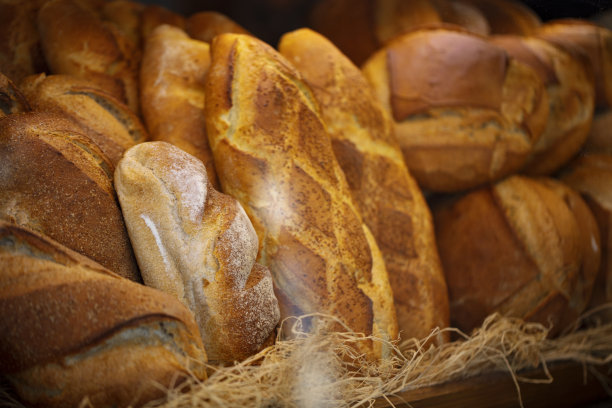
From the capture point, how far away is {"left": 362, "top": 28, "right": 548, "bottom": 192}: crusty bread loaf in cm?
133

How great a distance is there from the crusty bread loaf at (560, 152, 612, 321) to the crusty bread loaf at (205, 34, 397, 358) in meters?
0.78

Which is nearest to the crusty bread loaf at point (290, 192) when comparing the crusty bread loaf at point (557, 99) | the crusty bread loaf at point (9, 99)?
the crusty bread loaf at point (9, 99)

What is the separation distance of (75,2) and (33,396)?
0.88 meters

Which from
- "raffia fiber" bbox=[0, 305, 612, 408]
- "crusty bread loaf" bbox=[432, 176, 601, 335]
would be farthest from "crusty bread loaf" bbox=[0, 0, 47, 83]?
"crusty bread loaf" bbox=[432, 176, 601, 335]

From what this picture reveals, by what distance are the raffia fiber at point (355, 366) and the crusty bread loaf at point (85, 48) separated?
0.69 m

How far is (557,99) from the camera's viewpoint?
4.81ft

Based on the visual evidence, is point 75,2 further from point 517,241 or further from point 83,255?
point 517,241

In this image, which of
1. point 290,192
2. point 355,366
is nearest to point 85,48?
point 290,192

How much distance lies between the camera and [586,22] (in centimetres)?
141

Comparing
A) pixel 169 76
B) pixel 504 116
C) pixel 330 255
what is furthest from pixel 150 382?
pixel 504 116

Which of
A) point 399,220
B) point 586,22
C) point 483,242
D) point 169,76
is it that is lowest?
A: point 483,242

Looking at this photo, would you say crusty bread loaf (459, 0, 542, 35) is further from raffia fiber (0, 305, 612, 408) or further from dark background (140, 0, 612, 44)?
raffia fiber (0, 305, 612, 408)

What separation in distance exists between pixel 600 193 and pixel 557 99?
32 centimetres

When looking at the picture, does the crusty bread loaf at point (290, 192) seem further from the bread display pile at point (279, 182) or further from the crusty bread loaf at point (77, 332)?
the crusty bread loaf at point (77, 332)
